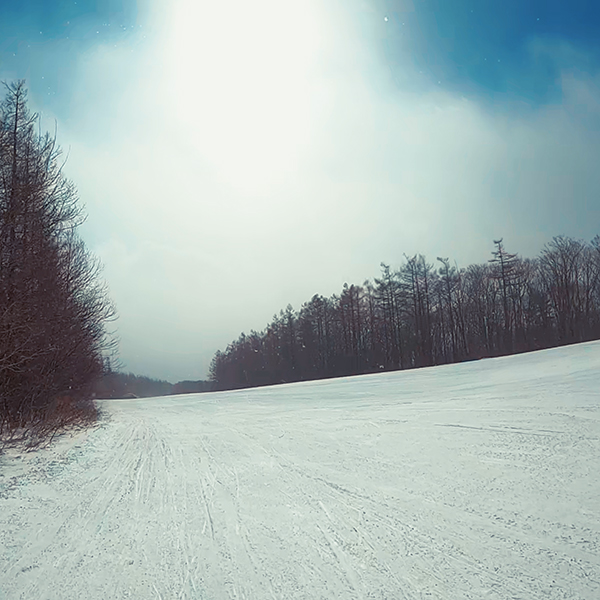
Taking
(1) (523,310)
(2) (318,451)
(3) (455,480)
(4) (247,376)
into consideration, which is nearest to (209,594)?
(3) (455,480)

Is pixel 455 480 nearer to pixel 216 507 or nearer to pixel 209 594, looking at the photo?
pixel 216 507

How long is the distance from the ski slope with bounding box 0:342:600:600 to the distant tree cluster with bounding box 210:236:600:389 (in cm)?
4128

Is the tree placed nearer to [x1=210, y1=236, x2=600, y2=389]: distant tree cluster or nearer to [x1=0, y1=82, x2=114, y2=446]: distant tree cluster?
[x1=210, y1=236, x2=600, y2=389]: distant tree cluster

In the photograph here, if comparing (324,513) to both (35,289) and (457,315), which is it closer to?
(35,289)

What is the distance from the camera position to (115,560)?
376 cm

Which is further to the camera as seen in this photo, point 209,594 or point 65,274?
point 65,274

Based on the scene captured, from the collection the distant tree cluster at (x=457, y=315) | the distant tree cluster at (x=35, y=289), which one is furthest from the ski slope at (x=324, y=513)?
the distant tree cluster at (x=457, y=315)

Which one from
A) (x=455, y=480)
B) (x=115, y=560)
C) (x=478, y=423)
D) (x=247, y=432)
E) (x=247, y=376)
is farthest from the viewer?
(x=247, y=376)

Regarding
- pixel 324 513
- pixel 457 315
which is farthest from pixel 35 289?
pixel 457 315

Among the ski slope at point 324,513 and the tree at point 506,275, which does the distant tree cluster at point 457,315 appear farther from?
the ski slope at point 324,513

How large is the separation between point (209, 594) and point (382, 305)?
177ft

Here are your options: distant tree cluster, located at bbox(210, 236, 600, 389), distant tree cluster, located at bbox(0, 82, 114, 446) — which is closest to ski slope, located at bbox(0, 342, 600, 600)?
distant tree cluster, located at bbox(0, 82, 114, 446)

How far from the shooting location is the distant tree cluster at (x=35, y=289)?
31.9 feet

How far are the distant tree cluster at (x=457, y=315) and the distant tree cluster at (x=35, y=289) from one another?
1594 inches
